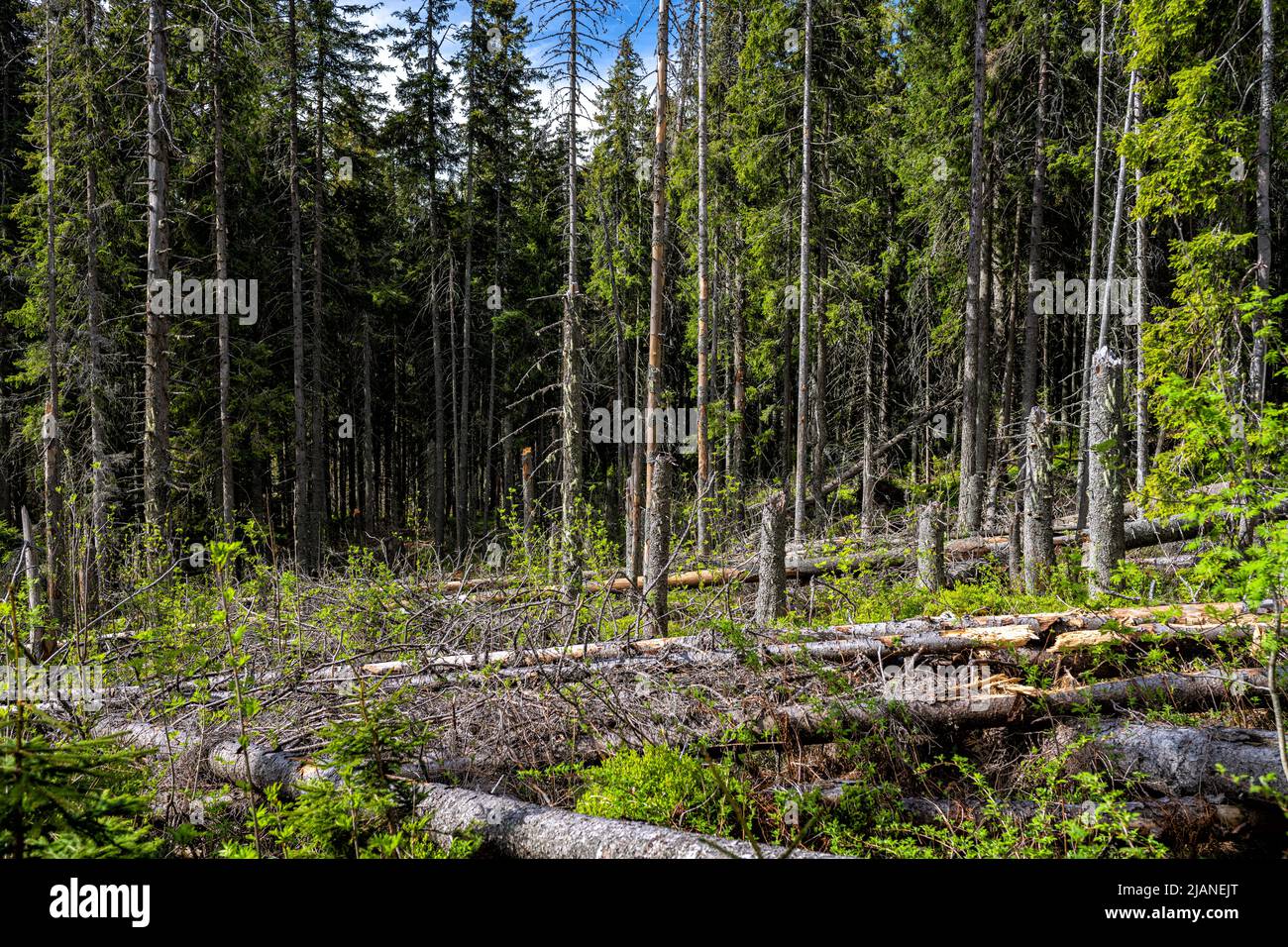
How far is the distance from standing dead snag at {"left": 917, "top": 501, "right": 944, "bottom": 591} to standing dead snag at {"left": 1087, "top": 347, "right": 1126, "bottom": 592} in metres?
1.75

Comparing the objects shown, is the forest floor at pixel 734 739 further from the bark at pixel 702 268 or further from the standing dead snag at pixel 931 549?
the bark at pixel 702 268

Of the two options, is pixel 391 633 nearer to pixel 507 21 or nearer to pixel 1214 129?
pixel 1214 129

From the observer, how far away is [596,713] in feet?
17.0

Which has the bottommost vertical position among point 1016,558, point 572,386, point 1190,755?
point 1190,755

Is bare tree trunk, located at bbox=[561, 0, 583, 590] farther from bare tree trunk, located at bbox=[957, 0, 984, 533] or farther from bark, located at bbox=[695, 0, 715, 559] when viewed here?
bare tree trunk, located at bbox=[957, 0, 984, 533]

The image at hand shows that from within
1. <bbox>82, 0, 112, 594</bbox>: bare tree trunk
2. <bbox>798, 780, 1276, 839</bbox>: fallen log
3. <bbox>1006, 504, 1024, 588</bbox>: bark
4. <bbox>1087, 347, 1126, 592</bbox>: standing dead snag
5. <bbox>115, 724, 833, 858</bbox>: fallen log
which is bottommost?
<bbox>798, 780, 1276, 839</bbox>: fallen log

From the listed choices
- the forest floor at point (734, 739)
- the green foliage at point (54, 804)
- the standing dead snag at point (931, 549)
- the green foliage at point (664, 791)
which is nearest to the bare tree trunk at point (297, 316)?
the forest floor at point (734, 739)

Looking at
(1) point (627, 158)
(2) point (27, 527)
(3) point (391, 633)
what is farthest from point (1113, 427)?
(1) point (627, 158)

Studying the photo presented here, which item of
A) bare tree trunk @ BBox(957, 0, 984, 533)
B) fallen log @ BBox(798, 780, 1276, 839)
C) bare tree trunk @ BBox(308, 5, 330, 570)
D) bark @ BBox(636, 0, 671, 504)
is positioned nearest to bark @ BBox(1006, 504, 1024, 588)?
bare tree trunk @ BBox(957, 0, 984, 533)

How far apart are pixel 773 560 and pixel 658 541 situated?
1.54 metres

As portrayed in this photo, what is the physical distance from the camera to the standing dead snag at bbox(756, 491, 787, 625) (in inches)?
324

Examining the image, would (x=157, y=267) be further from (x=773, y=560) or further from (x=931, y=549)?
(x=931, y=549)

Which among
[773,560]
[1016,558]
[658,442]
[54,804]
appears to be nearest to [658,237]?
[658,442]

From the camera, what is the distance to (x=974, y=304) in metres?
14.2
